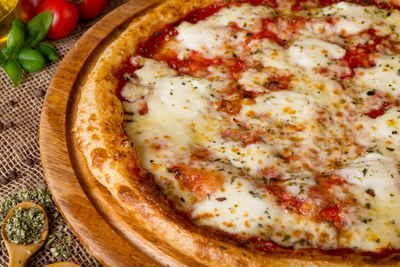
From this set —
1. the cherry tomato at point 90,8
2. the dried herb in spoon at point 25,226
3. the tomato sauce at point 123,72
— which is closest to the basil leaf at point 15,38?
the cherry tomato at point 90,8

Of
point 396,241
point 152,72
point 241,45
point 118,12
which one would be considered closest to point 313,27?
point 241,45

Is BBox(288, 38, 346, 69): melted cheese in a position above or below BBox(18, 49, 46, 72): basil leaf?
above

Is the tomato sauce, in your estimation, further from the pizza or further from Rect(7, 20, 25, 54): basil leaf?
Rect(7, 20, 25, 54): basil leaf

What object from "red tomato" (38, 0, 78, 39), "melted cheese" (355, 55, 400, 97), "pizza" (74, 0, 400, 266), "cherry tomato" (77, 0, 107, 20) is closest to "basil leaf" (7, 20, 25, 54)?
"red tomato" (38, 0, 78, 39)

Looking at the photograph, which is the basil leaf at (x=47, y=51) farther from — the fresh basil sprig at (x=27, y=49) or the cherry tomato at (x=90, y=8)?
the cherry tomato at (x=90, y=8)

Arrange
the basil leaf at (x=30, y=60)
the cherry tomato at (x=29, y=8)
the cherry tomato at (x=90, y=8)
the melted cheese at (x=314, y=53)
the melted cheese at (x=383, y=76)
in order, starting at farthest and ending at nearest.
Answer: the cherry tomato at (x=90, y=8)
the cherry tomato at (x=29, y=8)
the basil leaf at (x=30, y=60)
the melted cheese at (x=314, y=53)
the melted cheese at (x=383, y=76)

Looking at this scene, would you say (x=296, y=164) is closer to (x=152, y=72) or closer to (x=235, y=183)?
(x=235, y=183)
